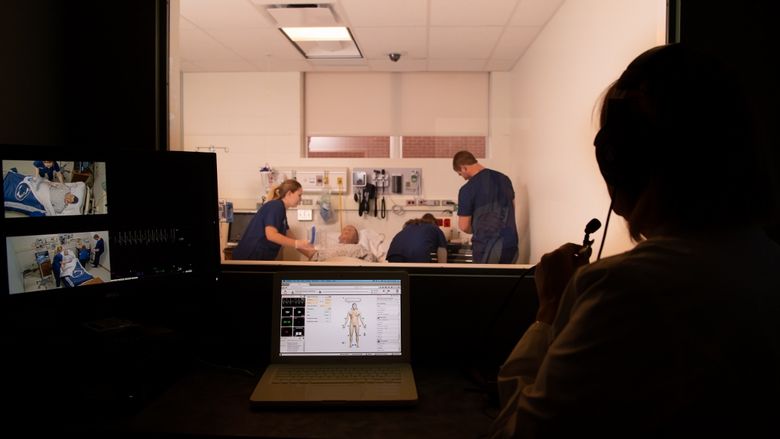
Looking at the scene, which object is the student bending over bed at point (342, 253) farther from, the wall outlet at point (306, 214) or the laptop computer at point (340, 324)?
the laptop computer at point (340, 324)

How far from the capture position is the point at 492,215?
3932 millimetres

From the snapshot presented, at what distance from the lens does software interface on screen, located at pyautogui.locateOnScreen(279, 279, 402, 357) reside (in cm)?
138

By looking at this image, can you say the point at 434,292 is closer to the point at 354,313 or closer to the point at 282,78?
the point at 354,313

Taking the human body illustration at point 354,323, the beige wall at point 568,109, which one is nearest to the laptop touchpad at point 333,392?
the human body illustration at point 354,323

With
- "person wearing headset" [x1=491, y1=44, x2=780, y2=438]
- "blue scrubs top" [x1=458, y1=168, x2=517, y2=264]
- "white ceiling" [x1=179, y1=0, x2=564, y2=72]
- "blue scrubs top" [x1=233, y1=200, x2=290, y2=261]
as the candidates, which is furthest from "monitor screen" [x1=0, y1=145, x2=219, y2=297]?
"blue scrubs top" [x1=458, y1=168, x2=517, y2=264]

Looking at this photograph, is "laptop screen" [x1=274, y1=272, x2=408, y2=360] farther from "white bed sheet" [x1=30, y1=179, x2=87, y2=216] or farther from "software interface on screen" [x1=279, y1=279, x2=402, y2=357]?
"white bed sheet" [x1=30, y1=179, x2=87, y2=216]

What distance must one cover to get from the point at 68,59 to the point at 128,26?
230mm

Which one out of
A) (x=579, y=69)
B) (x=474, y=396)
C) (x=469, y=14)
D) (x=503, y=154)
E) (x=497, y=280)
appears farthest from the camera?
(x=503, y=154)

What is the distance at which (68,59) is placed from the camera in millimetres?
1603

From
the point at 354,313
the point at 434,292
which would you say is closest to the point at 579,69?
the point at 434,292

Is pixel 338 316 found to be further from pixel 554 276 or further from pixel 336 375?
pixel 554 276

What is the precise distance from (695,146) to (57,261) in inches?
52.5

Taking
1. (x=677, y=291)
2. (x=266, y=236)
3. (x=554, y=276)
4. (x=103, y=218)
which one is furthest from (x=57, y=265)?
(x=266, y=236)

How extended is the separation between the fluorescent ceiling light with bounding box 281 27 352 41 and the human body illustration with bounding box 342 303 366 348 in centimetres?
316
